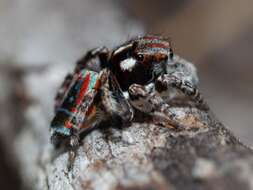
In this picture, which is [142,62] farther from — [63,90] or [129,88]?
[63,90]

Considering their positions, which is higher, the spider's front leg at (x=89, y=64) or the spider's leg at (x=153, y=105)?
the spider's front leg at (x=89, y=64)

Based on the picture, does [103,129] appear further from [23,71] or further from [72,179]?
[23,71]

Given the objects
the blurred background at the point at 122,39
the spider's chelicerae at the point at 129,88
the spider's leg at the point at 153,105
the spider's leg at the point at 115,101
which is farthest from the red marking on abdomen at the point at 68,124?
the blurred background at the point at 122,39

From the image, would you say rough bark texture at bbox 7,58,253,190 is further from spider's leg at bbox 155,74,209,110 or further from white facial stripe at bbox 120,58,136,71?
white facial stripe at bbox 120,58,136,71

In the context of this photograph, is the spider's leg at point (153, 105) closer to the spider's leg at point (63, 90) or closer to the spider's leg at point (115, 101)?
the spider's leg at point (115, 101)

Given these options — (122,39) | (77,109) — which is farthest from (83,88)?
(122,39)

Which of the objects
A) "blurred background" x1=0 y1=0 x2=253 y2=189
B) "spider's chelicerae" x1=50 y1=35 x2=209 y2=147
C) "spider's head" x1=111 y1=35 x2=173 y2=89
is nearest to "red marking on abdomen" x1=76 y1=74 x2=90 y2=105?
"spider's chelicerae" x1=50 y1=35 x2=209 y2=147
